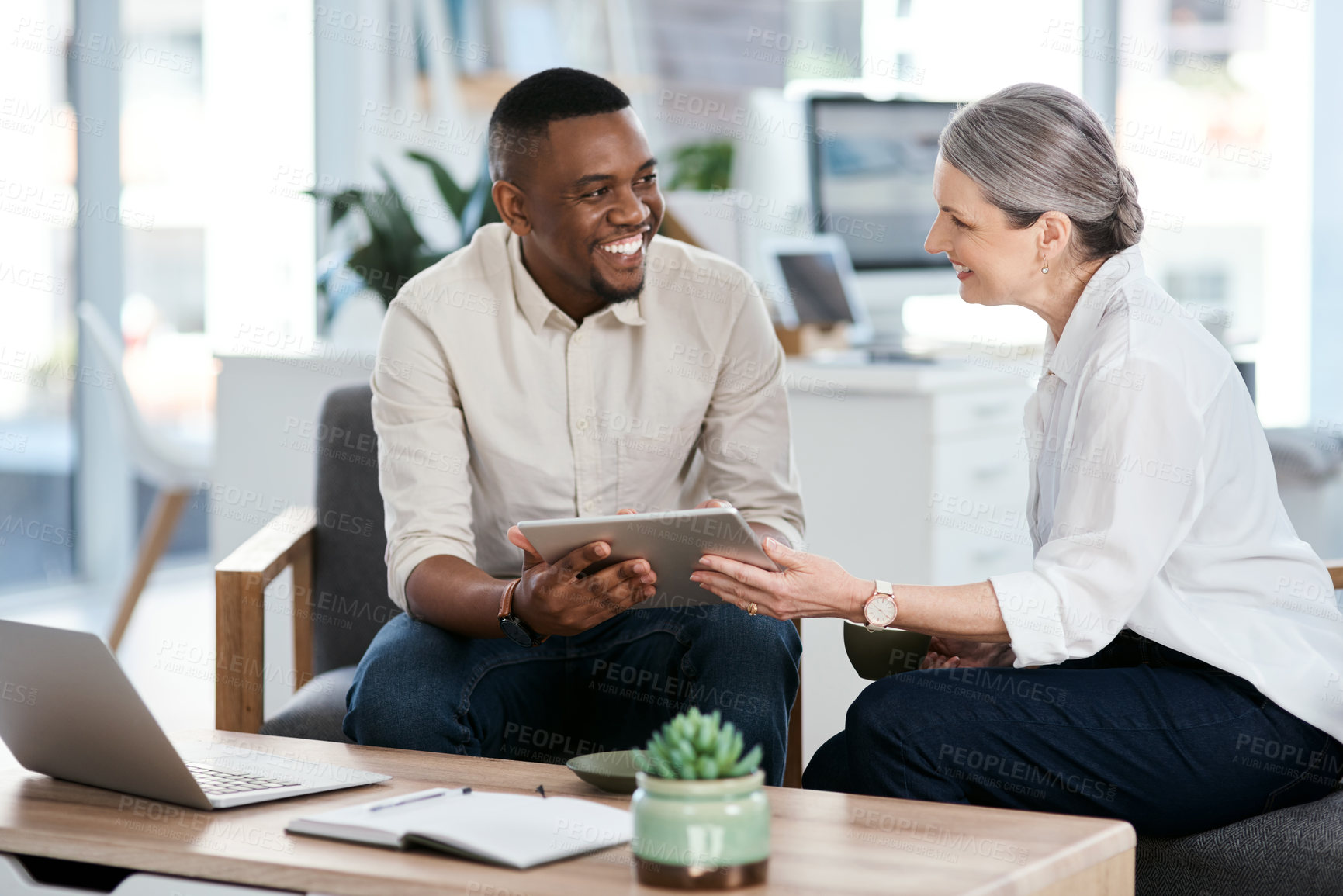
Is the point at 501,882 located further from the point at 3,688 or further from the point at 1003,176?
the point at 1003,176

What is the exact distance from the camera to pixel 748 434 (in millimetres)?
2080

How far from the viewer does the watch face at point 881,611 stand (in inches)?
58.6

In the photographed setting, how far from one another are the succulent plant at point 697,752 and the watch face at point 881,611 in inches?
16.2

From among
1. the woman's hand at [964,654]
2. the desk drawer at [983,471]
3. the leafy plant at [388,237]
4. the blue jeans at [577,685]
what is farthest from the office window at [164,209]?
the woman's hand at [964,654]

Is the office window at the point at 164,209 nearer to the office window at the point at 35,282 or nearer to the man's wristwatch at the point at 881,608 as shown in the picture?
the office window at the point at 35,282

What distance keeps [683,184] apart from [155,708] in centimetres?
222

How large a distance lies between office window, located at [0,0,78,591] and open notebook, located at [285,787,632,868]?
11.6ft

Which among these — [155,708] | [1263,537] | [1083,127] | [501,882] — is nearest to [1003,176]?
[1083,127]

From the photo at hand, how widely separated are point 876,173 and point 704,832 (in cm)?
270

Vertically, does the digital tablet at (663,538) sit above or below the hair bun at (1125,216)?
below

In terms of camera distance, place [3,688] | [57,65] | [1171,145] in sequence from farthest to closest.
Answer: [1171,145]
[57,65]
[3,688]

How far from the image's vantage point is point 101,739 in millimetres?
1406

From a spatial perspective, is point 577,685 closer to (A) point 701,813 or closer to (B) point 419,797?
(B) point 419,797

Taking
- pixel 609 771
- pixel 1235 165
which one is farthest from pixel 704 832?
pixel 1235 165
